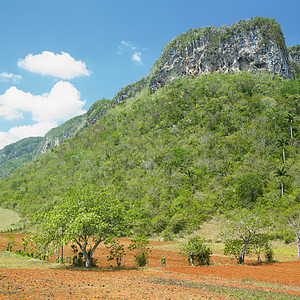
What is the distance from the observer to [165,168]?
70938 millimetres

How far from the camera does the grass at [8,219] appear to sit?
232ft

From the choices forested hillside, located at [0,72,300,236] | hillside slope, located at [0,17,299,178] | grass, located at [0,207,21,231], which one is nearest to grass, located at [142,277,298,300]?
forested hillside, located at [0,72,300,236]

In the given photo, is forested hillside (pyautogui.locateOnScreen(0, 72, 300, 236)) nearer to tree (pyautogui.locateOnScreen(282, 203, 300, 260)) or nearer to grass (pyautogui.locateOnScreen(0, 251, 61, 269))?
grass (pyautogui.locateOnScreen(0, 251, 61, 269))

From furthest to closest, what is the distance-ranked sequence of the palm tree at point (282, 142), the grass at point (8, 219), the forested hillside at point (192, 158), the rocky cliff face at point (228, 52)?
the rocky cliff face at point (228, 52) < the grass at point (8, 219) < the palm tree at point (282, 142) < the forested hillside at point (192, 158)

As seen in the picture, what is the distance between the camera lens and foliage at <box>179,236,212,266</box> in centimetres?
1916

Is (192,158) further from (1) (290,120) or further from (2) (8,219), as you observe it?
(2) (8,219)

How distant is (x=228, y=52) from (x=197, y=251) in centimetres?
13100

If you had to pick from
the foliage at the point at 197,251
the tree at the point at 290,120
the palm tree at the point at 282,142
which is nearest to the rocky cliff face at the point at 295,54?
the tree at the point at 290,120

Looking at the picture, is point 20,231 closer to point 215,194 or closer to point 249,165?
point 215,194

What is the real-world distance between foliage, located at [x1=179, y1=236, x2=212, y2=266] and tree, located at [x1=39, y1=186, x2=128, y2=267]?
6039 millimetres

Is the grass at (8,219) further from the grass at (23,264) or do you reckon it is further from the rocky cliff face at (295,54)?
the rocky cliff face at (295,54)

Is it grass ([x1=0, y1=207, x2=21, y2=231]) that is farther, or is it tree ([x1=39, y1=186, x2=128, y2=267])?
grass ([x1=0, y1=207, x2=21, y2=231])

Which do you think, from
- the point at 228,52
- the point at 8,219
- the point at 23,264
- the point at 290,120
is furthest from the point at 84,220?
the point at 228,52

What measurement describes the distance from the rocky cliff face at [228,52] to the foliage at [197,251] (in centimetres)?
11959
